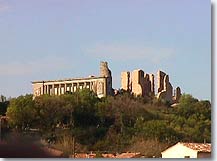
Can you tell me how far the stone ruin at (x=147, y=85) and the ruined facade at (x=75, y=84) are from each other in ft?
0.46

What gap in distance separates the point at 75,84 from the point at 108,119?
411mm

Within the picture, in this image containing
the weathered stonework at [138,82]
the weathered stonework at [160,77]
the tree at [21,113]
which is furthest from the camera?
the tree at [21,113]

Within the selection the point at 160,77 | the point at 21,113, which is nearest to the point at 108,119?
the point at 160,77

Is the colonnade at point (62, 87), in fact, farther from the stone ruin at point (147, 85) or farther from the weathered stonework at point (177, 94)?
the weathered stonework at point (177, 94)

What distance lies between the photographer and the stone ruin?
6.36 metres

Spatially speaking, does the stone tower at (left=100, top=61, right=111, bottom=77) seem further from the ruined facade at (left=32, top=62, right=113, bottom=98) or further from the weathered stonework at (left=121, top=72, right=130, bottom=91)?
the weathered stonework at (left=121, top=72, right=130, bottom=91)

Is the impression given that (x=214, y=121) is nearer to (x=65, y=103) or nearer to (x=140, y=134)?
(x=140, y=134)

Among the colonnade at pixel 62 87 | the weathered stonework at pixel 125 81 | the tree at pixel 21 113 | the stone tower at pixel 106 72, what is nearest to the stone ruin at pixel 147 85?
the weathered stonework at pixel 125 81

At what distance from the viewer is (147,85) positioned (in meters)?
6.66

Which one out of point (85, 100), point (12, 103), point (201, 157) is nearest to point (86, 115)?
point (85, 100)

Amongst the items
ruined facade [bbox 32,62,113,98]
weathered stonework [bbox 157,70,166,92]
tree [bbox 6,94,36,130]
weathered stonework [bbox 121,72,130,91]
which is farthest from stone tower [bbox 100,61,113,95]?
tree [bbox 6,94,36,130]

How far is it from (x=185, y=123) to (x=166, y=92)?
30 cm

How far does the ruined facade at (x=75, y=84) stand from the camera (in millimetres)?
6418

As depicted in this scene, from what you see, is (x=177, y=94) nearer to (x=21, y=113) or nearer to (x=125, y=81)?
(x=125, y=81)
